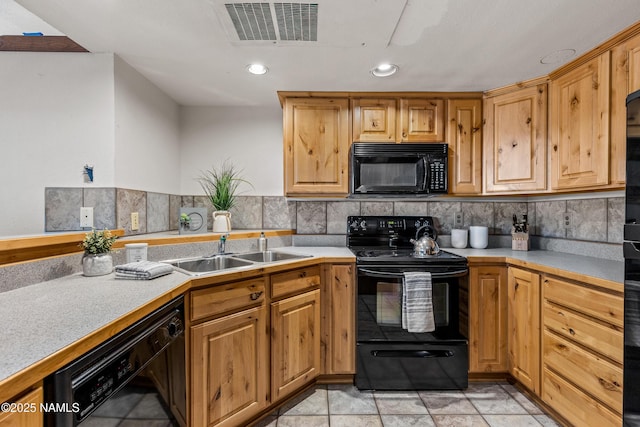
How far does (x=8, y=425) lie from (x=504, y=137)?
2801mm

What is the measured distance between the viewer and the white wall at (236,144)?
2.65 meters

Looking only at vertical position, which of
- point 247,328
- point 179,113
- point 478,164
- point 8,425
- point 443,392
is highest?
point 179,113

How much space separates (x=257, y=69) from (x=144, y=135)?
0.93 metres

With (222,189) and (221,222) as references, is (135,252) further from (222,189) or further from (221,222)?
(222,189)

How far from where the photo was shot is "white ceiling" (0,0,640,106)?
1365mm

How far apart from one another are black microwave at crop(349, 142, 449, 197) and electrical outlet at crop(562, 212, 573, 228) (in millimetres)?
945

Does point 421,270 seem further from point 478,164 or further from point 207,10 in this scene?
point 207,10

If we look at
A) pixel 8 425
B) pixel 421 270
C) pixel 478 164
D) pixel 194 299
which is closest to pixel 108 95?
pixel 194 299

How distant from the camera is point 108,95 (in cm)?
175

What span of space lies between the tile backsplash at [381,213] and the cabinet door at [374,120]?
59cm

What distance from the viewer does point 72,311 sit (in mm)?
944

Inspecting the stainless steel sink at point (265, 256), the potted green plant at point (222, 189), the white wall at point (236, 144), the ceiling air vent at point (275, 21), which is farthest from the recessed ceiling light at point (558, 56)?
the potted green plant at point (222, 189)

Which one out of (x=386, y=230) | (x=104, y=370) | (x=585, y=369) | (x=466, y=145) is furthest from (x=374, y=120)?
(x=104, y=370)

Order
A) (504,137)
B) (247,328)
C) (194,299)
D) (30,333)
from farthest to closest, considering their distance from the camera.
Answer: (504,137) < (247,328) < (194,299) < (30,333)
